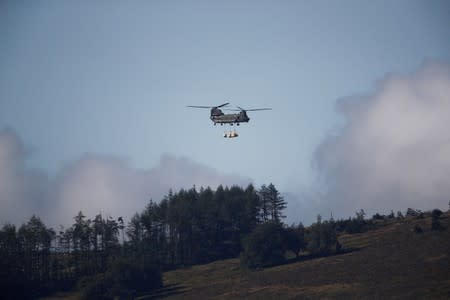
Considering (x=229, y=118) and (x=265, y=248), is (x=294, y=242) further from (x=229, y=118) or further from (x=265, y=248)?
(x=229, y=118)

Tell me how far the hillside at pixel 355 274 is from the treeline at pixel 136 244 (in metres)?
9.44

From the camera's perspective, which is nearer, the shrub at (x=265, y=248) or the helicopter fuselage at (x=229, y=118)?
the helicopter fuselage at (x=229, y=118)

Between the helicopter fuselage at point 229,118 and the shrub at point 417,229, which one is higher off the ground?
the helicopter fuselage at point 229,118

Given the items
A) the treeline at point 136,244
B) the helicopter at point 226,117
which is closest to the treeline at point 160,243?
the treeline at point 136,244

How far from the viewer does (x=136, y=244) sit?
16850 centimetres

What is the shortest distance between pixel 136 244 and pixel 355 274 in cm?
8048

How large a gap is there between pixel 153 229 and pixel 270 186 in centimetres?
3855

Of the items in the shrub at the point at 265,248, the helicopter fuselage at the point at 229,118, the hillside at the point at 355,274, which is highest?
the helicopter fuselage at the point at 229,118

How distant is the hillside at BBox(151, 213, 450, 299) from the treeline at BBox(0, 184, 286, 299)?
31.0 feet

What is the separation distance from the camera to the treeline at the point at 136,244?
128m

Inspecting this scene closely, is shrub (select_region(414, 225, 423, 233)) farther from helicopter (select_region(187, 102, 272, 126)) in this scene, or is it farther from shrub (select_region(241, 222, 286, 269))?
helicopter (select_region(187, 102, 272, 126))

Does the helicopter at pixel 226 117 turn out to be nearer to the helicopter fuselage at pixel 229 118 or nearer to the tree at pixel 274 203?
the helicopter fuselage at pixel 229 118

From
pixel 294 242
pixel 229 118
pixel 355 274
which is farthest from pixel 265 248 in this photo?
pixel 229 118

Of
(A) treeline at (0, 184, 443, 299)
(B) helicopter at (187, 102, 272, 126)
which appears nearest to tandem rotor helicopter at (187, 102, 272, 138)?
(B) helicopter at (187, 102, 272, 126)
